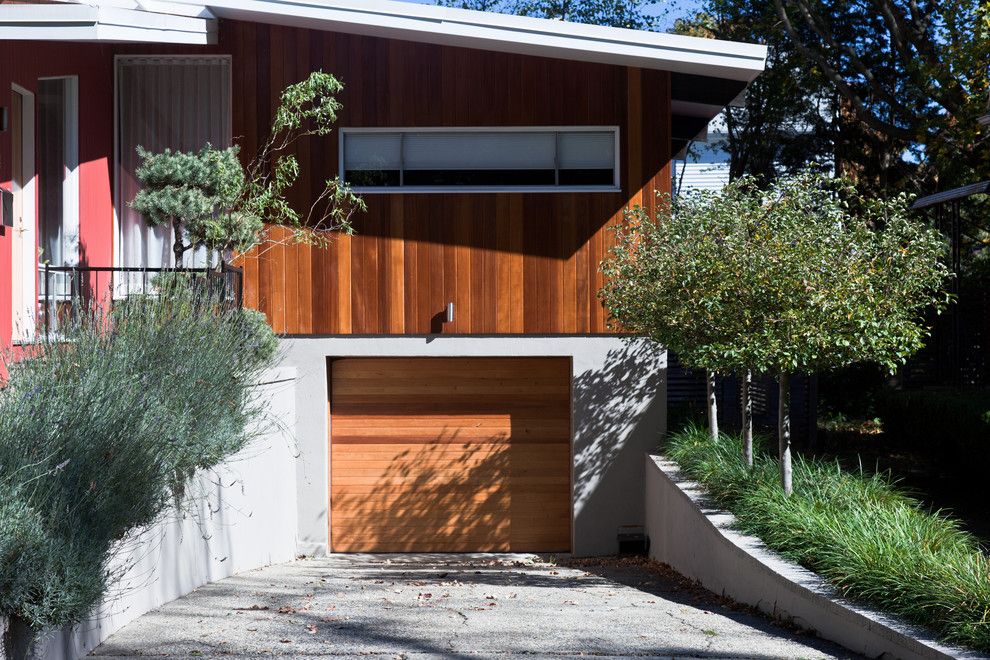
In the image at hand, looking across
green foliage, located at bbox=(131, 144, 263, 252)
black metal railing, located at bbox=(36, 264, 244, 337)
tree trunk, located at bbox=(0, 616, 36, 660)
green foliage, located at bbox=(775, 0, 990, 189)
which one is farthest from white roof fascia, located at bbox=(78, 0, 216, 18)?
green foliage, located at bbox=(775, 0, 990, 189)

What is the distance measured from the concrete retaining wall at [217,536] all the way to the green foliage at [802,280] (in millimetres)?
3817

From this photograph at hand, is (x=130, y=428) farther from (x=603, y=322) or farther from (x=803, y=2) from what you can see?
(x=803, y=2)

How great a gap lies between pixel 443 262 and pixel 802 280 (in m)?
5.60

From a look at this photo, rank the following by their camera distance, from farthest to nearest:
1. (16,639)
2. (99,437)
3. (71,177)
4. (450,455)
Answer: (450,455)
(71,177)
(99,437)
(16,639)

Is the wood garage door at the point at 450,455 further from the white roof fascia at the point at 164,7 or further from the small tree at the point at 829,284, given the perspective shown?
the small tree at the point at 829,284

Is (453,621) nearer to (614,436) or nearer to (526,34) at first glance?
(614,436)

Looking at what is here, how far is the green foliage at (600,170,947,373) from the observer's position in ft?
25.3

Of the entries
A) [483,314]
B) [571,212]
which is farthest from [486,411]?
[571,212]

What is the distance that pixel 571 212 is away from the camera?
492 inches

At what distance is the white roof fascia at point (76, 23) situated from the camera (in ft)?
29.5

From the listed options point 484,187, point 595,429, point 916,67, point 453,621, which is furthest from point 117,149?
point 916,67

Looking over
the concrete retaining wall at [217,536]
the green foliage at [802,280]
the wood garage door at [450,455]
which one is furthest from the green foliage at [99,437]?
the wood garage door at [450,455]

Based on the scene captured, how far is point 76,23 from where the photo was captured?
9.27m

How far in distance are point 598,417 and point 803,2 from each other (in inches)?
353
